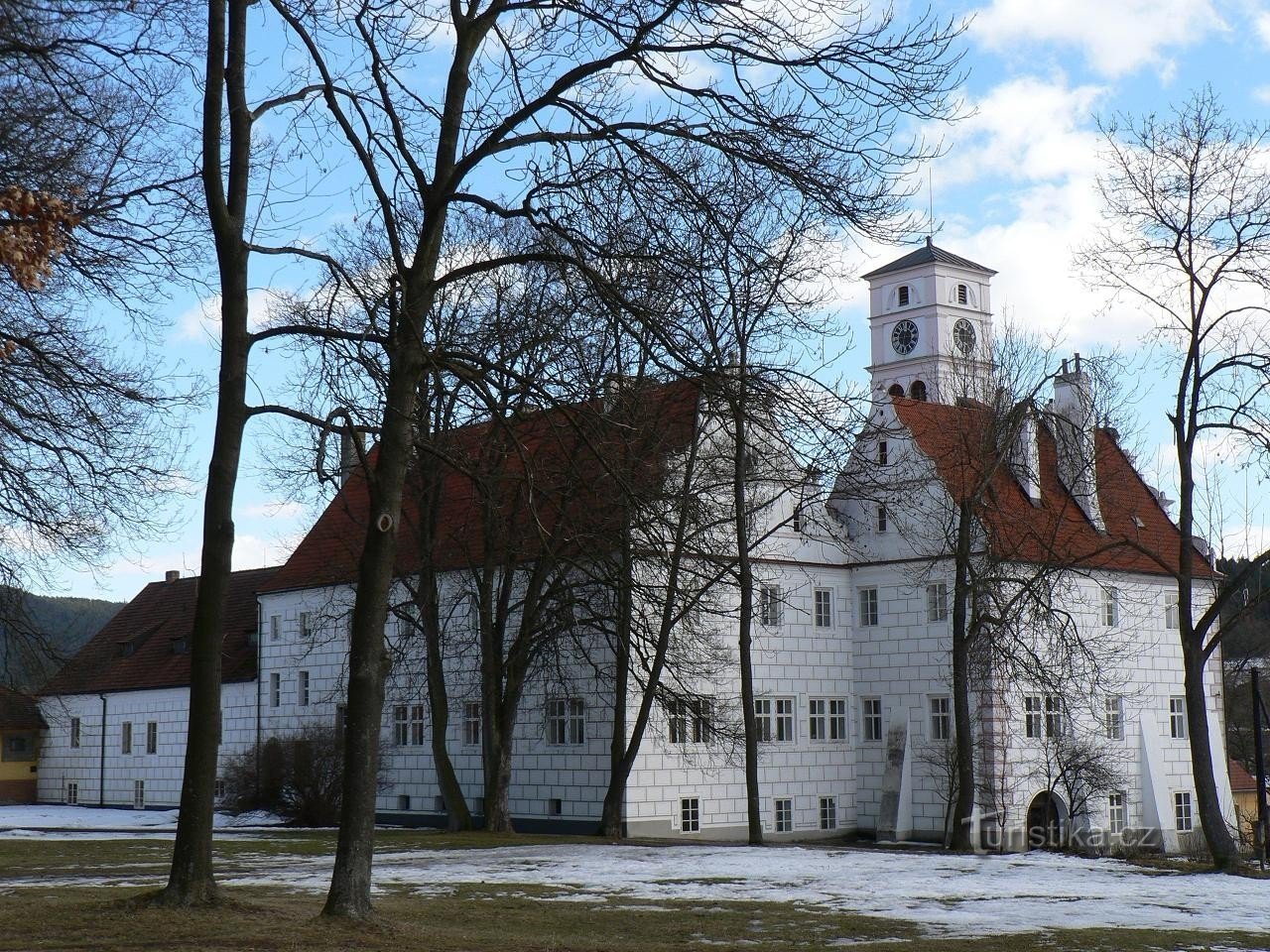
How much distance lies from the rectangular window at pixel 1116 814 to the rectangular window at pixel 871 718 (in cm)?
790

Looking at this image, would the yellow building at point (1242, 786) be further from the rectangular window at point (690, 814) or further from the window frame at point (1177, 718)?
the rectangular window at point (690, 814)

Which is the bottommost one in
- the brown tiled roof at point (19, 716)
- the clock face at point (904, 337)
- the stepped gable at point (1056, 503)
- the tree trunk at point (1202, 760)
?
the tree trunk at point (1202, 760)

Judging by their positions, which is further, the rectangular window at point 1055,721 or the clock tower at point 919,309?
the clock tower at point 919,309

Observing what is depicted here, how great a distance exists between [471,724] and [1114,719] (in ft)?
68.9

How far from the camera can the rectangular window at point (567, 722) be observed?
1531 inches

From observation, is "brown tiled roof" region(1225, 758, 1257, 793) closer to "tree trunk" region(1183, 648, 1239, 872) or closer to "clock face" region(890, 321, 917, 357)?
"clock face" region(890, 321, 917, 357)

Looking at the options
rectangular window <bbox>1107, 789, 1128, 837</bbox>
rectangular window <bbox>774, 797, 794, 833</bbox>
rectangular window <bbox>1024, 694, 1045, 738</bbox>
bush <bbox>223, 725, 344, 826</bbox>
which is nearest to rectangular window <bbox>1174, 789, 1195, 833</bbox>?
rectangular window <bbox>1107, 789, 1128, 837</bbox>

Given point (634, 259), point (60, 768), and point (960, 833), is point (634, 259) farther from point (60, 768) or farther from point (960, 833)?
point (60, 768)

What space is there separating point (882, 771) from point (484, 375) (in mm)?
33723

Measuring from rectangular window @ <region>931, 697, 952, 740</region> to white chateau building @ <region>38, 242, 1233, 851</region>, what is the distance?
0.07 meters

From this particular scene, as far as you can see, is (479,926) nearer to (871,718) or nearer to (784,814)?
(784,814)

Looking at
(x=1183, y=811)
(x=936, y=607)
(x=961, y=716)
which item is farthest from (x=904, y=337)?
(x=961, y=716)

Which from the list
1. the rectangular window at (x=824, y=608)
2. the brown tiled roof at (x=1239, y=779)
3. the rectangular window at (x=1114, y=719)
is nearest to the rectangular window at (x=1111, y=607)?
the rectangular window at (x=1114, y=719)

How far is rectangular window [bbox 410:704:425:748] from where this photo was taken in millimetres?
42688
